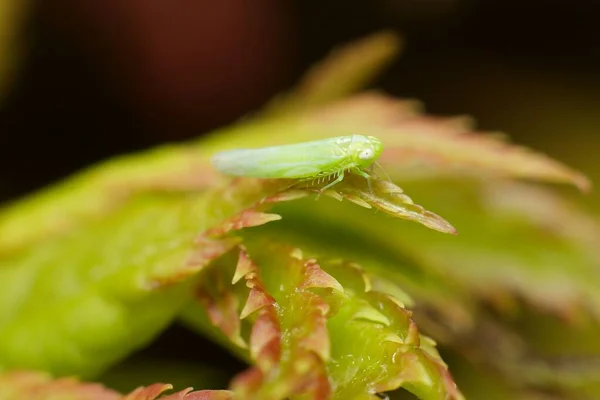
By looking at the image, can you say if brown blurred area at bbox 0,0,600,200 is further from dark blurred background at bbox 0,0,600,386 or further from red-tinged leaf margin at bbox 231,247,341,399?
red-tinged leaf margin at bbox 231,247,341,399

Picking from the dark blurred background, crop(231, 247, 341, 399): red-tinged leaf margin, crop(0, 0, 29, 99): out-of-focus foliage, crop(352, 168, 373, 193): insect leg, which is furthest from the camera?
the dark blurred background

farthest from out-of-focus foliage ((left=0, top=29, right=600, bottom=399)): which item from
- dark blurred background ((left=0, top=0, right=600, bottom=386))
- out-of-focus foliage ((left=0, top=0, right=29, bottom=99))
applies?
out-of-focus foliage ((left=0, top=0, right=29, bottom=99))

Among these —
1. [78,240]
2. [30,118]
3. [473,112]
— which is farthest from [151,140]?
[473,112]

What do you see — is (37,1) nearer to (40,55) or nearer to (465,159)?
(40,55)

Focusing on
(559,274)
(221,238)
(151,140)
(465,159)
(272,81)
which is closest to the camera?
(221,238)

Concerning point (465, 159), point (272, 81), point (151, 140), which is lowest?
point (151, 140)

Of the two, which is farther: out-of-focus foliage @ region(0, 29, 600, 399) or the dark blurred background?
the dark blurred background

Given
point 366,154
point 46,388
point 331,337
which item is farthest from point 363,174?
point 46,388

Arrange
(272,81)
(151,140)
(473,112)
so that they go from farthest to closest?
1. (473,112)
2. (272,81)
3. (151,140)
